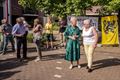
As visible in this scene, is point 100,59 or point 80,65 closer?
point 80,65

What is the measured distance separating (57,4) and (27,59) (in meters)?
8.14

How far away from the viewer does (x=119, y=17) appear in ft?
71.2

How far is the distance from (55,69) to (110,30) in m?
8.14

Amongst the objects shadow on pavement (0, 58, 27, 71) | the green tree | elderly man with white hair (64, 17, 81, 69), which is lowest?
shadow on pavement (0, 58, 27, 71)

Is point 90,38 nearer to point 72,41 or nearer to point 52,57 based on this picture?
point 72,41

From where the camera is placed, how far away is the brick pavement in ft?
35.9

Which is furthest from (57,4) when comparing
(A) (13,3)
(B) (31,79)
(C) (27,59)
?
(A) (13,3)

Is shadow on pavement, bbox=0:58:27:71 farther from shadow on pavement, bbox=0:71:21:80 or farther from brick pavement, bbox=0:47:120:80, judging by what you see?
shadow on pavement, bbox=0:71:21:80

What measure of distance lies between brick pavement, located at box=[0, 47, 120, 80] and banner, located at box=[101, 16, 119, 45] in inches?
173

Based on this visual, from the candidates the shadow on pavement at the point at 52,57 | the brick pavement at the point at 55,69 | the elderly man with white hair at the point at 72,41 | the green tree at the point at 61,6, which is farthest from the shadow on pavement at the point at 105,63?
the green tree at the point at 61,6

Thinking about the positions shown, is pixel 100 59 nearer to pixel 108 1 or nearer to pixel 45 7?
pixel 108 1

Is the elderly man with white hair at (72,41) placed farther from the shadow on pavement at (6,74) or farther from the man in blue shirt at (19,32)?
the man in blue shirt at (19,32)

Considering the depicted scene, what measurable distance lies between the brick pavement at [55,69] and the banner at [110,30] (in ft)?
14.5

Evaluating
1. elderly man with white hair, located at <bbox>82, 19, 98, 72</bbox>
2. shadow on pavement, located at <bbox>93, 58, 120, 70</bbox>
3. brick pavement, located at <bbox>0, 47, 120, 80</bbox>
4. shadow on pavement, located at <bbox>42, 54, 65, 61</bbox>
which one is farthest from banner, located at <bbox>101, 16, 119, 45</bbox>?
elderly man with white hair, located at <bbox>82, 19, 98, 72</bbox>
